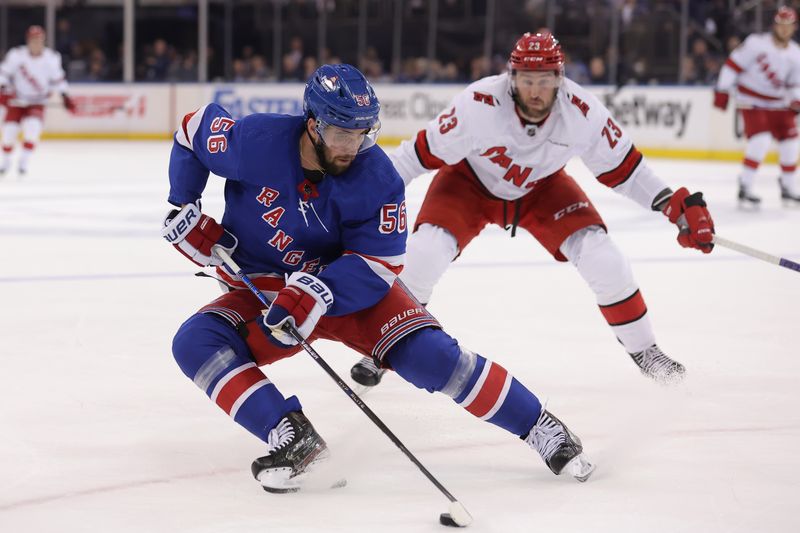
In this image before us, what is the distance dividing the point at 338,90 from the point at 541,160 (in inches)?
44.7

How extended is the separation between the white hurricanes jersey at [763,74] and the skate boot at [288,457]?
7132 mm

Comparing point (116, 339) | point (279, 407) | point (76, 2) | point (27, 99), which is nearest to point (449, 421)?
point (279, 407)

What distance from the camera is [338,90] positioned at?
99.7 inches

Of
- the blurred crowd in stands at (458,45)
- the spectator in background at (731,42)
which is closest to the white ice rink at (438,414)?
the spectator in background at (731,42)

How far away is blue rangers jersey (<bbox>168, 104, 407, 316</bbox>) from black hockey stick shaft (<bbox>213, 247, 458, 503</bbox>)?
8cm

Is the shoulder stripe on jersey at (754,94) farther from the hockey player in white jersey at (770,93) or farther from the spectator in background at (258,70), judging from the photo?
the spectator in background at (258,70)

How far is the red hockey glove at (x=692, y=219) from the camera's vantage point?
131 inches

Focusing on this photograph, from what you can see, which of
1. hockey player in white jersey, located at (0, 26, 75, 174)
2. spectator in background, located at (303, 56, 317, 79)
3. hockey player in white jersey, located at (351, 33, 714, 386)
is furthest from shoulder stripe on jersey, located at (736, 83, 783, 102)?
spectator in background, located at (303, 56, 317, 79)

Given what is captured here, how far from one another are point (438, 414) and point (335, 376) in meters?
0.69

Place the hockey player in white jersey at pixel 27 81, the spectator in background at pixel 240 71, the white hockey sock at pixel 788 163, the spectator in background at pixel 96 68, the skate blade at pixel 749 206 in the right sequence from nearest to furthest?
the skate blade at pixel 749 206, the white hockey sock at pixel 788 163, the hockey player in white jersey at pixel 27 81, the spectator in background at pixel 240 71, the spectator in background at pixel 96 68

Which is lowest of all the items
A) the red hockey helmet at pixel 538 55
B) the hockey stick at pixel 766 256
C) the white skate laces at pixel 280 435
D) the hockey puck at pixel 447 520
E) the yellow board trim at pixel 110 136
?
the yellow board trim at pixel 110 136

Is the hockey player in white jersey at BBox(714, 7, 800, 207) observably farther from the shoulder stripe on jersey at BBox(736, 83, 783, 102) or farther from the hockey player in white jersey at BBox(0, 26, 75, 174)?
the hockey player in white jersey at BBox(0, 26, 75, 174)

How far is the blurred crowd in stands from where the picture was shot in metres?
13.2

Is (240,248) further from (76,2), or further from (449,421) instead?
(76,2)
